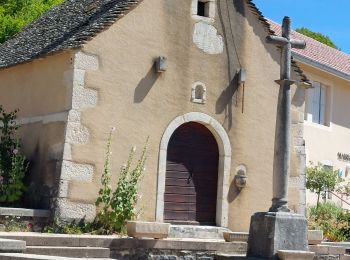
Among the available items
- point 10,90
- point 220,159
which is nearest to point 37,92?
point 10,90

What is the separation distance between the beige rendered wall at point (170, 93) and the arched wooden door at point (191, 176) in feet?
1.30

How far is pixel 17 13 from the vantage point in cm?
2556

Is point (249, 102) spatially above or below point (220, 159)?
above

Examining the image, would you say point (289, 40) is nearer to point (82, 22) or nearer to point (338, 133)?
point (82, 22)

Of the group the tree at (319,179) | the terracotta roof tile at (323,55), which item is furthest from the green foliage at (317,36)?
the tree at (319,179)

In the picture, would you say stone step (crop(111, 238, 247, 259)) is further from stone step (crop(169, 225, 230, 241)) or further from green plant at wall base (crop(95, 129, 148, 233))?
stone step (crop(169, 225, 230, 241))

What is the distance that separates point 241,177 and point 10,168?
15.2ft

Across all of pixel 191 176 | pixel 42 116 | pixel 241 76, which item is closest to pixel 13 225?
pixel 42 116

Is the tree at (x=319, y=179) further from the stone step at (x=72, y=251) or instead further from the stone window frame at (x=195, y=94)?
the stone step at (x=72, y=251)

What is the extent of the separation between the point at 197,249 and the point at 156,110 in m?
3.13

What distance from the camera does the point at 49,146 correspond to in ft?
45.2

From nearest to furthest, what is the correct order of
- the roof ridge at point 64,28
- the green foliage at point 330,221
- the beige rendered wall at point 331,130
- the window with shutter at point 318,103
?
the roof ridge at point 64,28 < the green foliage at point 330,221 < the beige rendered wall at point 331,130 < the window with shutter at point 318,103

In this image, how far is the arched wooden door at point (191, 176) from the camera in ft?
48.2

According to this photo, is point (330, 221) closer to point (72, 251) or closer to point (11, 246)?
point (72, 251)
